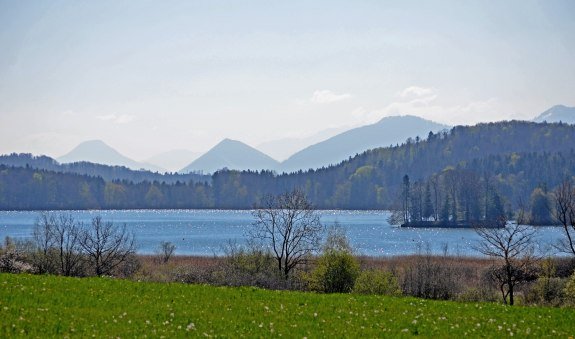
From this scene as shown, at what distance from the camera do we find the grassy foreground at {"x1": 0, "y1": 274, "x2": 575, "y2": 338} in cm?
1521

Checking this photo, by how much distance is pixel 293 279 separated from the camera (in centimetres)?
4831

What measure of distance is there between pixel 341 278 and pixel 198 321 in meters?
27.4

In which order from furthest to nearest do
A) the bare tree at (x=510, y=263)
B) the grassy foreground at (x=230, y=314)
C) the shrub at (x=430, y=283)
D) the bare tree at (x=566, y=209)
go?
the shrub at (x=430, y=283), the bare tree at (x=566, y=209), the bare tree at (x=510, y=263), the grassy foreground at (x=230, y=314)

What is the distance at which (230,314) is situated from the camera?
17609 mm

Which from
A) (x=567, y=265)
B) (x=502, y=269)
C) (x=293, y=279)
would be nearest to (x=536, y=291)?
(x=502, y=269)

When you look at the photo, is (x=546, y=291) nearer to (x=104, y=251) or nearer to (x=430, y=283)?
(x=430, y=283)

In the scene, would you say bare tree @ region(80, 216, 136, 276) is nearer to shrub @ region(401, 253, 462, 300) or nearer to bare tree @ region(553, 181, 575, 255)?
shrub @ region(401, 253, 462, 300)

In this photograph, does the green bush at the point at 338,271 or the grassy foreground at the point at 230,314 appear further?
the green bush at the point at 338,271

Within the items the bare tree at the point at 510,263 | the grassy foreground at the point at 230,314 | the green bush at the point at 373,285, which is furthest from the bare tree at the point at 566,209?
the grassy foreground at the point at 230,314

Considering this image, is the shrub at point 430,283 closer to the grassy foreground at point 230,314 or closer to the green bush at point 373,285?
the green bush at point 373,285

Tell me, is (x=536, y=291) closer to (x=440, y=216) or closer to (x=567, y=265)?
(x=567, y=265)

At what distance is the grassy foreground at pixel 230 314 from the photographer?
49.9 ft

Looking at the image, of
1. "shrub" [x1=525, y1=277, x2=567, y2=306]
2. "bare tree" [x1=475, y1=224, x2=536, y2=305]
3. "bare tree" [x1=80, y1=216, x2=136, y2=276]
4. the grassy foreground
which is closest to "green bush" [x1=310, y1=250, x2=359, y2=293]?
"bare tree" [x1=475, y1=224, x2=536, y2=305]

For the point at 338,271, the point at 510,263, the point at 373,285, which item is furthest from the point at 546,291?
the point at 338,271
